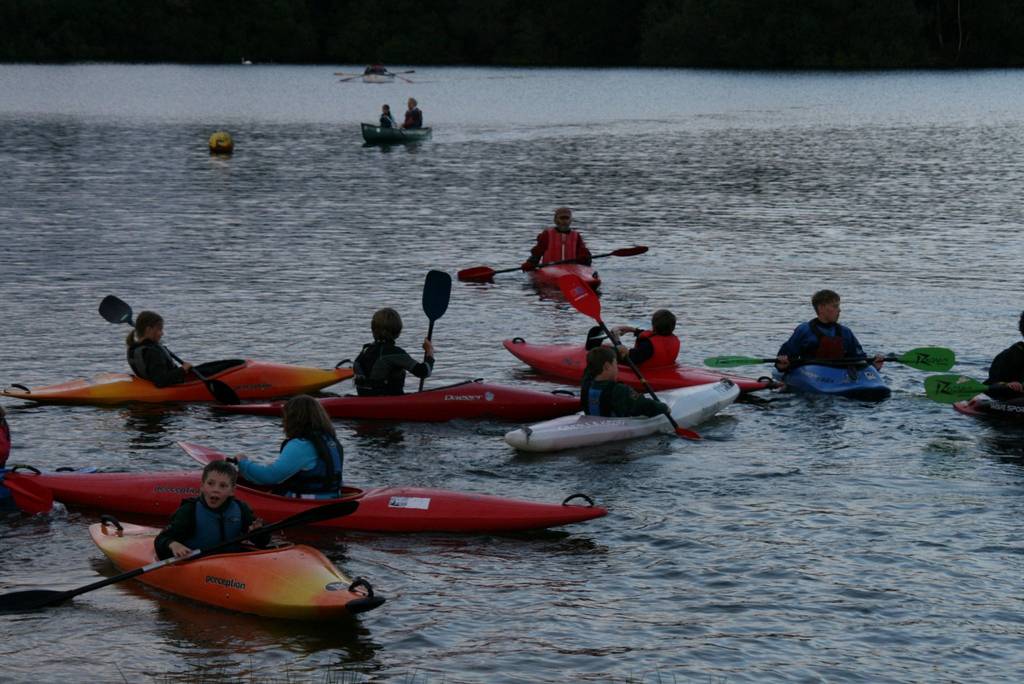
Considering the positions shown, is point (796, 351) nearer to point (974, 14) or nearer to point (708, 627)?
point (708, 627)

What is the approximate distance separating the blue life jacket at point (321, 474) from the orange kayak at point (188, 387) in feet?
14.3

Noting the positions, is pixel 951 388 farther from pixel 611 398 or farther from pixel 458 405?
pixel 458 405

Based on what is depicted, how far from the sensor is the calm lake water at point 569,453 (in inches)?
355

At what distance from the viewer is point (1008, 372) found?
13555mm

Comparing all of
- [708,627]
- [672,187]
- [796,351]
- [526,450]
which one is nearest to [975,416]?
[796,351]

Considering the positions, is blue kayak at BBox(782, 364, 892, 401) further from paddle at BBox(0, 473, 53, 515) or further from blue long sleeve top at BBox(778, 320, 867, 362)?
paddle at BBox(0, 473, 53, 515)

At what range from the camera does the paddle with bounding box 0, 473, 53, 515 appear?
11.0 meters

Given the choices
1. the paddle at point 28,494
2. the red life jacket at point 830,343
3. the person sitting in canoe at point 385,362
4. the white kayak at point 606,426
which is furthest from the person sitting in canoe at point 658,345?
the paddle at point 28,494

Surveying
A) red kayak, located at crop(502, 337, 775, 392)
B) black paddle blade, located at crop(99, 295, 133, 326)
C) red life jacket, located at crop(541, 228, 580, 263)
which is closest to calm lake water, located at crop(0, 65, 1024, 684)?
red kayak, located at crop(502, 337, 775, 392)

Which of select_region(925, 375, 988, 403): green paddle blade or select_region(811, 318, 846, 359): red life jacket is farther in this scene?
select_region(811, 318, 846, 359): red life jacket

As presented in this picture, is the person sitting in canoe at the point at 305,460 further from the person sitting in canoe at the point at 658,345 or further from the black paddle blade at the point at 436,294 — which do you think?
the person sitting in canoe at the point at 658,345

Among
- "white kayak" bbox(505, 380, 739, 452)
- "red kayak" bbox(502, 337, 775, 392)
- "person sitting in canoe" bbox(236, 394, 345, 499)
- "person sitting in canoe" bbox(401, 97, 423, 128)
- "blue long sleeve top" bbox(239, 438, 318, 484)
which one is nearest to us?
"person sitting in canoe" bbox(236, 394, 345, 499)

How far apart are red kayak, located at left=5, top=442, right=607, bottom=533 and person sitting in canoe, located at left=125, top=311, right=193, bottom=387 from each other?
302 cm

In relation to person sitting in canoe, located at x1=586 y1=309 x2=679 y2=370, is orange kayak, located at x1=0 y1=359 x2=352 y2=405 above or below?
below
